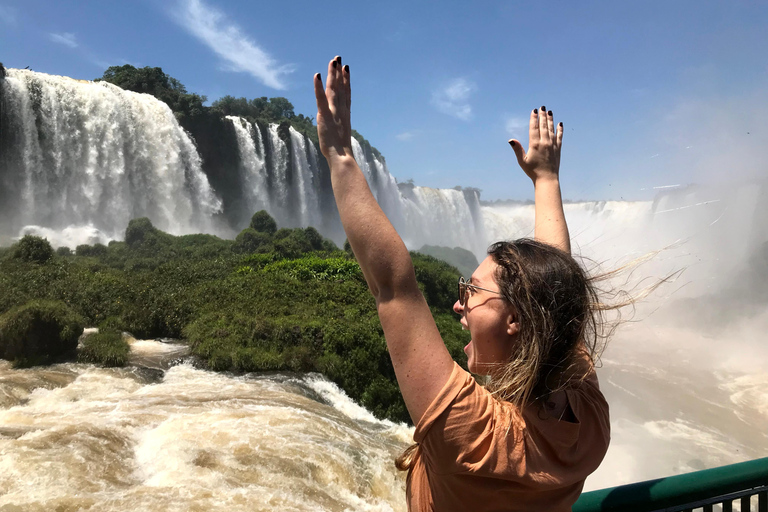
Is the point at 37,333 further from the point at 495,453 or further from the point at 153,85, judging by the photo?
the point at 153,85

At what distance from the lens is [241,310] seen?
10289 mm

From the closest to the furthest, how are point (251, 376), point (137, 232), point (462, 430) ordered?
point (462, 430) → point (251, 376) → point (137, 232)

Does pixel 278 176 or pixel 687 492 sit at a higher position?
Answer: pixel 278 176

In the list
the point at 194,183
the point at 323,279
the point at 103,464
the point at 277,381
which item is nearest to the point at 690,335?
the point at 323,279

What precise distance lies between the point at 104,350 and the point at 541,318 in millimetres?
7968

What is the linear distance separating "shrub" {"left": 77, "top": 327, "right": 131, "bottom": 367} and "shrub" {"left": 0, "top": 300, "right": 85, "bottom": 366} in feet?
0.79

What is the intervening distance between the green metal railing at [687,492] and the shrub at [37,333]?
307 inches

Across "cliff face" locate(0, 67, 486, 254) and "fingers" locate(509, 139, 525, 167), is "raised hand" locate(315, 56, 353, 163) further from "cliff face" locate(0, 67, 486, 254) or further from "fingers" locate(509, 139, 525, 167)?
"cliff face" locate(0, 67, 486, 254)

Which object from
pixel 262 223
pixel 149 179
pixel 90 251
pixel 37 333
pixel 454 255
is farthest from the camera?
pixel 454 255

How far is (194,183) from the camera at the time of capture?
2478cm

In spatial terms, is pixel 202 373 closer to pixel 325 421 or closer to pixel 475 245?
pixel 325 421

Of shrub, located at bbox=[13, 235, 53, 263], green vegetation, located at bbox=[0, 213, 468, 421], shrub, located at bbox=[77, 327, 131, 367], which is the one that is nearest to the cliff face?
green vegetation, located at bbox=[0, 213, 468, 421]

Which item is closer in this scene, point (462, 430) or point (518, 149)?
point (462, 430)

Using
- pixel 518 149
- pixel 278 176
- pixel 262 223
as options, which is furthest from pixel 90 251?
pixel 518 149
